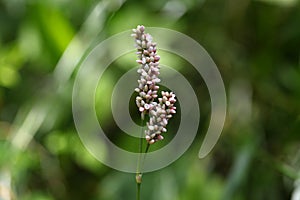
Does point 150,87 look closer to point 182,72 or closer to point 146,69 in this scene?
point 146,69

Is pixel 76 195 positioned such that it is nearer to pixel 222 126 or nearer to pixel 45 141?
pixel 45 141

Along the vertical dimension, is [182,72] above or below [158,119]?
above

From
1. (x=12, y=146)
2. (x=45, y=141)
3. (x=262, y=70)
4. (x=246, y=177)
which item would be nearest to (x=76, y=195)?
(x=45, y=141)

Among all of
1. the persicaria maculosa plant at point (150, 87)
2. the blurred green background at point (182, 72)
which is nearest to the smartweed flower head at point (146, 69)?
the persicaria maculosa plant at point (150, 87)

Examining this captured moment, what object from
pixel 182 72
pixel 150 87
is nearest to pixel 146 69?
pixel 150 87

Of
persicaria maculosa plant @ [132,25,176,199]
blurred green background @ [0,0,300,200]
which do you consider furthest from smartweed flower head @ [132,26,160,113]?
blurred green background @ [0,0,300,200]

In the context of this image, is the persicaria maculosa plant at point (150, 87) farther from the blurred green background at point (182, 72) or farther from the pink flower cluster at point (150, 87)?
the blurred green background at point (182, 72)

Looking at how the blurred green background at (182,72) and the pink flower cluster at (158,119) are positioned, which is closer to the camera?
the pink flower cluster at (158,119)
